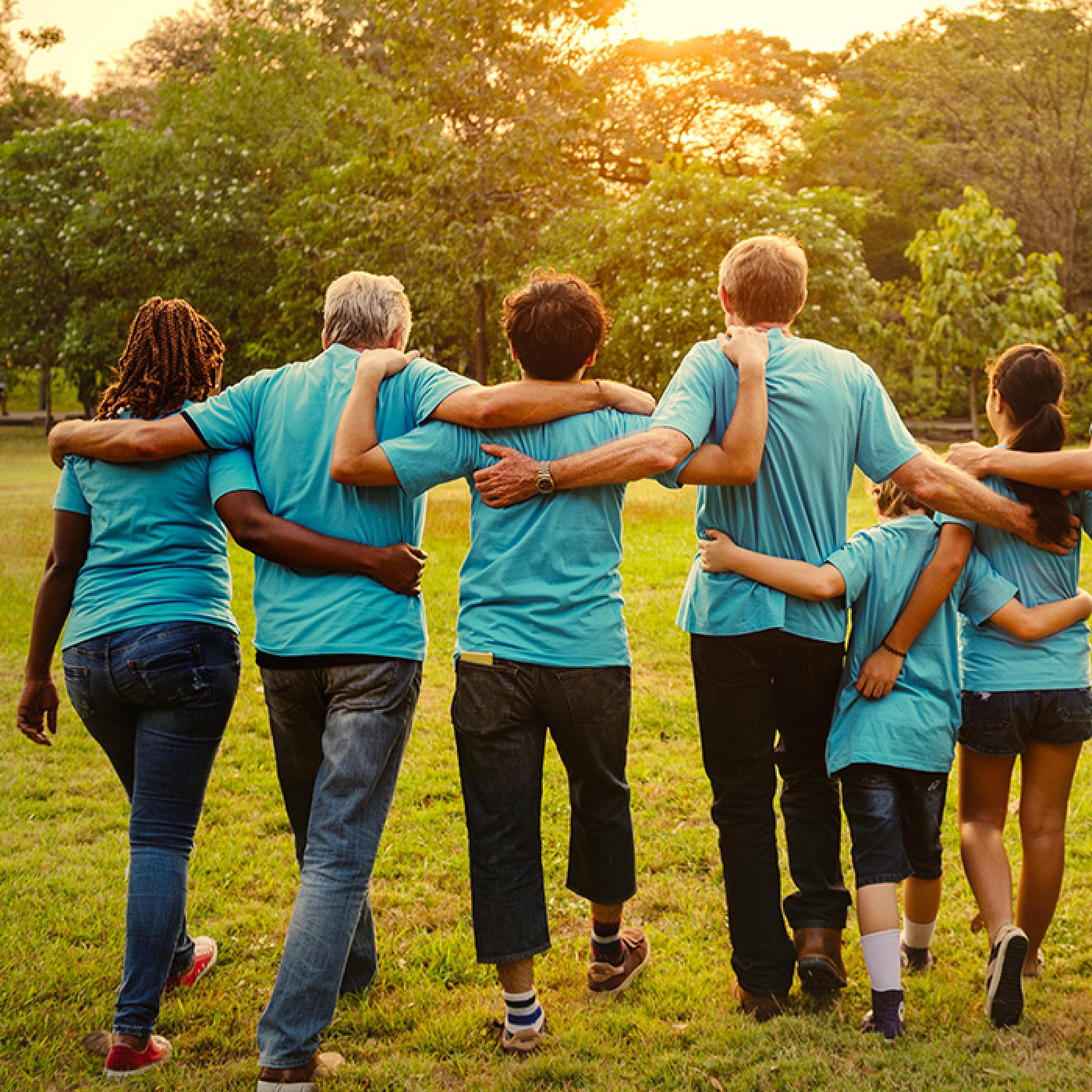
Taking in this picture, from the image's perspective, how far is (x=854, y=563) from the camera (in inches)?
126

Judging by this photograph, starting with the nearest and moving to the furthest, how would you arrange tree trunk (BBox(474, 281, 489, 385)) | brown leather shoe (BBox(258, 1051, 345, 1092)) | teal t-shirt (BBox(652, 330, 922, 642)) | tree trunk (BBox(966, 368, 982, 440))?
1. brown leather shoe (BBox(258, 1051, 345, 1092))
2. teal t-shirt (BBox(652, 330, 922, 642))
3. tree trunk (BBox(474, 281, 489, 385))
4. tree trunk (BBox(966, 368, 982, 440))

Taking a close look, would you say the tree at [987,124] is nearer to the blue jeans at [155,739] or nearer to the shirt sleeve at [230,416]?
the shirt sleeve at [230,416]

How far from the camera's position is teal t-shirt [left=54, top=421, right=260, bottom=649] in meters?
3.15

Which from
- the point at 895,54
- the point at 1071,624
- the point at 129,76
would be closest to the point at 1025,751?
the point at 1071,624

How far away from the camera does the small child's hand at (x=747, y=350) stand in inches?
122

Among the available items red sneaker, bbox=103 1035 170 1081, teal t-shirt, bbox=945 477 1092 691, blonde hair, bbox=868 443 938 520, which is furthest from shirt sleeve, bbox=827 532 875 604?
red sneaker, bbox=103 1035 170 1081

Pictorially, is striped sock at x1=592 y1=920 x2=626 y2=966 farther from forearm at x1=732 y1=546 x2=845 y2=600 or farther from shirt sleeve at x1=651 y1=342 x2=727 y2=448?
shirt sleeve at x1=651 y1=342 x2=727 y2=448

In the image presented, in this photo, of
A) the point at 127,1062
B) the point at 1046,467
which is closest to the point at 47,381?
the point at 127,1062

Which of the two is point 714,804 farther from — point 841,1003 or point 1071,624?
point 1071,624

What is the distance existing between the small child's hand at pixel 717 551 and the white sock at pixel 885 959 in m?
1.06

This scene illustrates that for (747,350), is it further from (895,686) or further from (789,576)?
(895,686)

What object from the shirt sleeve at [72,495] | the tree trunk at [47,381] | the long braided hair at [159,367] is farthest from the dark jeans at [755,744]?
the tree trunk at [47,381]

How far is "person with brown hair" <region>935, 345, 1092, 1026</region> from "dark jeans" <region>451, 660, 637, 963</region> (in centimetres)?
105

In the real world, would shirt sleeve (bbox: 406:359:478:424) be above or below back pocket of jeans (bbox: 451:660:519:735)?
above
